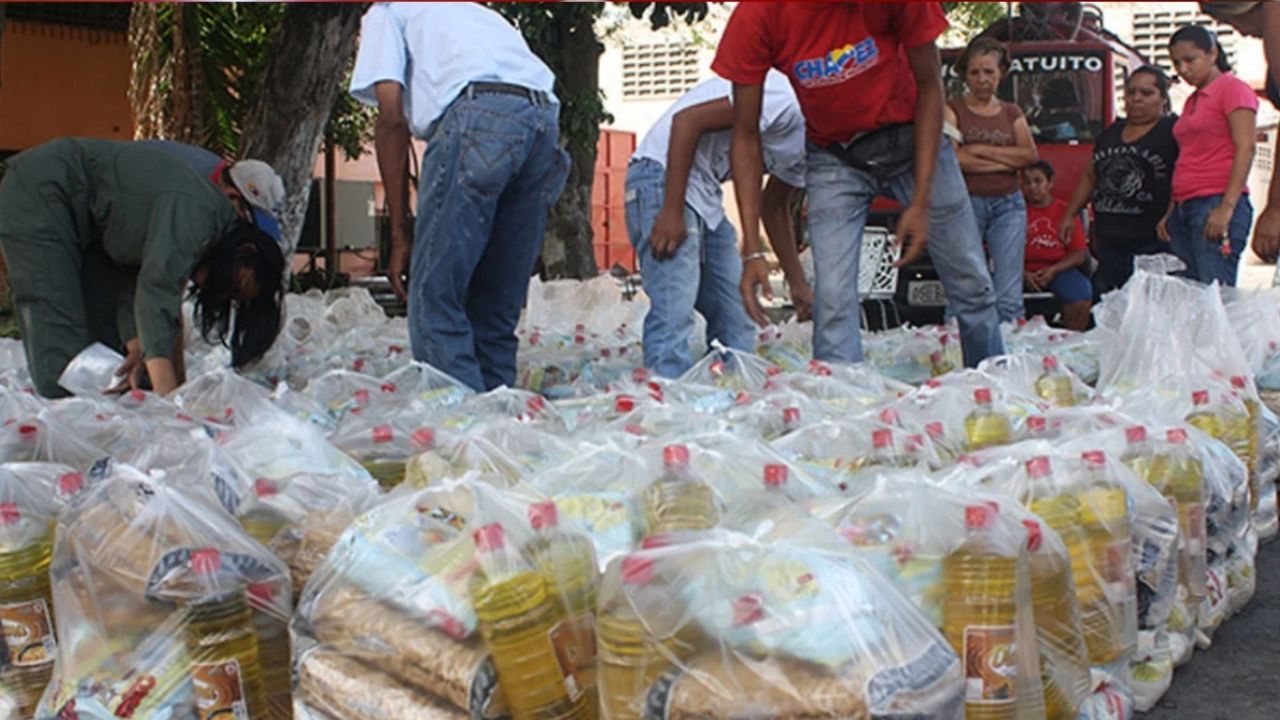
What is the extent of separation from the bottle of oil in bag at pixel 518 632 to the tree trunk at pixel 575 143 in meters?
7.33

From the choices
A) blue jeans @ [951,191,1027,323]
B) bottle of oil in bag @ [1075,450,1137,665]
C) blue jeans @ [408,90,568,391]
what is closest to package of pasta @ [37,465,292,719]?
bottle of oil in bag @ [1075,450,1137,665]

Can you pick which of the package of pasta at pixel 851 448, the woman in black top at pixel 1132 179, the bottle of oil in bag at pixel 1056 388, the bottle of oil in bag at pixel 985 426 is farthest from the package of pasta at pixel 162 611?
the woman in black top at pixel 1132 179

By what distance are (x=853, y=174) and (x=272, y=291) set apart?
188 centimetres

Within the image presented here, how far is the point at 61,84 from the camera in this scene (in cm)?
1337

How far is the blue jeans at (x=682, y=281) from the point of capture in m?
4.86

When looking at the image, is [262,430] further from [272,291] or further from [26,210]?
[26,210]

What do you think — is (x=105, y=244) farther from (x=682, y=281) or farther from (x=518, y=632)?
(x=518, y=632)

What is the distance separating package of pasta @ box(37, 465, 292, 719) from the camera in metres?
2.22

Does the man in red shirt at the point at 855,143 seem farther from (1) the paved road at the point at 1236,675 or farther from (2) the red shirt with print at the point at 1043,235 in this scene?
(2) the red shirt with print at the point at 1043,235

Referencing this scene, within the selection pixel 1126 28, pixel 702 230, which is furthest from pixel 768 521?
pixel 1126 28

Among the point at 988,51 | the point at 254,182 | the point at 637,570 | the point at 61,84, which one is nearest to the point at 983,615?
the point at 637,570

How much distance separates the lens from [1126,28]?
2466 centimetres

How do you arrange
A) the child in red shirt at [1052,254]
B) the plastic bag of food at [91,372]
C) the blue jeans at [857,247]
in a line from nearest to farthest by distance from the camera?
the plastic bag of food at [91,372] → the blue jeans at [857,247] → the child in red shirt at [1052,254]

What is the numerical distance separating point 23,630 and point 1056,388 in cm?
275
